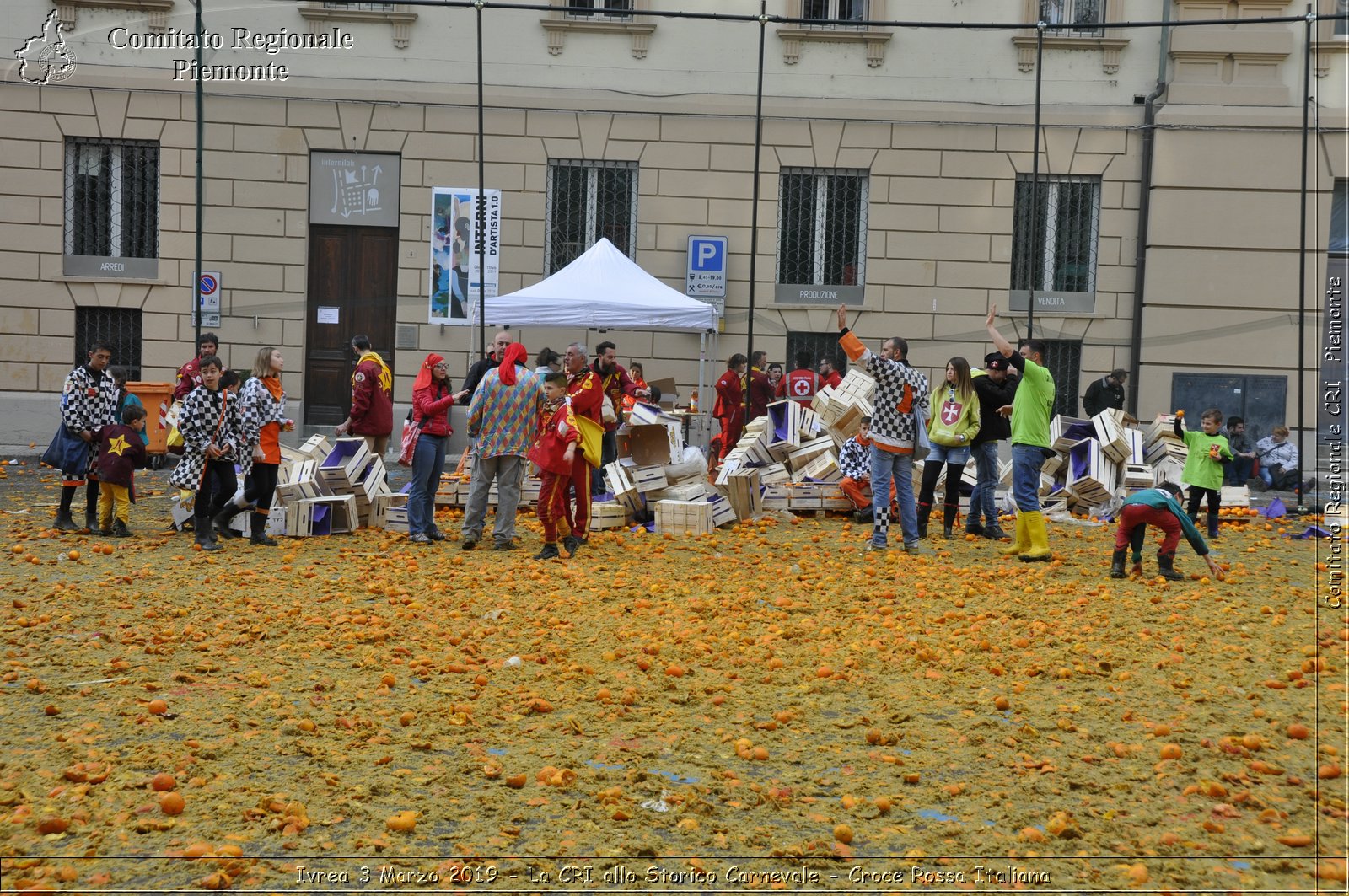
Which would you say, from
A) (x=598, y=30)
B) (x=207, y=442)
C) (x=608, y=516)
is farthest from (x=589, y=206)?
(x=207, y=442)

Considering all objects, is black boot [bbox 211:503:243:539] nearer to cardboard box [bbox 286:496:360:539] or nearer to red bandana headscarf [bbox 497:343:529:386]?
cardboard box [bbox 286:496:360:539]

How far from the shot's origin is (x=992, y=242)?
20.6m

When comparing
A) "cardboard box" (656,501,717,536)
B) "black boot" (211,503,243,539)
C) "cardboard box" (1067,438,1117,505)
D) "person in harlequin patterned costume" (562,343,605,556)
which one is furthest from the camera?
"cardboard box" (1067,438,1117,505)

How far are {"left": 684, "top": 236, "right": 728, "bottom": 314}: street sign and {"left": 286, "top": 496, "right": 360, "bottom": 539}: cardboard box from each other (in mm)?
8758

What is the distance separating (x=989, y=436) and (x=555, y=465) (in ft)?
15.1

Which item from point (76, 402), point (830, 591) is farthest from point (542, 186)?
point (830, 591)

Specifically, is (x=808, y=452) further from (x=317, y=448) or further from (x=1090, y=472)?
(x=317, y=448)

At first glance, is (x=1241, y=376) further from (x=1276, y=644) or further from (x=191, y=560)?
(x=191, y=560)

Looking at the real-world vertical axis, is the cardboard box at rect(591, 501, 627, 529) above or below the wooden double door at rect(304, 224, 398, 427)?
below

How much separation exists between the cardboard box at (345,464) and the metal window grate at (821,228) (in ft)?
31.1

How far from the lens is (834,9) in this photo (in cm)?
2102

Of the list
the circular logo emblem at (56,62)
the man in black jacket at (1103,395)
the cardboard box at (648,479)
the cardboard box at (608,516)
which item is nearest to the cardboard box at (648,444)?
the cardboard box at (648,479)

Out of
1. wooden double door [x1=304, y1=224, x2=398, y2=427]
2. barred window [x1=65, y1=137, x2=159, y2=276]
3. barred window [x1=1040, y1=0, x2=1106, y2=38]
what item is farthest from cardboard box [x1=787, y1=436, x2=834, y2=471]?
barred window [x1=65, y1=137, x2=159, y2=276]

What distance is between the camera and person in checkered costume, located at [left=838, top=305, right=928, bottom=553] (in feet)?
37.3
